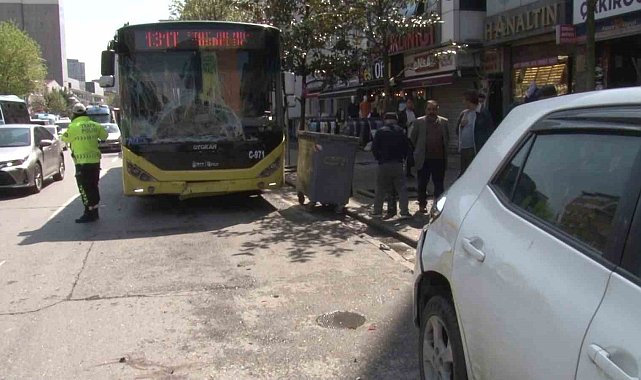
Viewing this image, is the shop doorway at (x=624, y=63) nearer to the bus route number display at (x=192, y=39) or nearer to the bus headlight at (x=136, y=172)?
the bus route number display at (x=192, y=39)

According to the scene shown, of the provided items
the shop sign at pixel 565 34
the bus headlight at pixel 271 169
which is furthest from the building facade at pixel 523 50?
the bus headlight at pixel 271 169

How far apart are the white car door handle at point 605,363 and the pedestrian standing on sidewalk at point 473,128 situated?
22.1 ft

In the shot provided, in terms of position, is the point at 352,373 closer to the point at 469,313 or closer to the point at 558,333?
the point at 469,313

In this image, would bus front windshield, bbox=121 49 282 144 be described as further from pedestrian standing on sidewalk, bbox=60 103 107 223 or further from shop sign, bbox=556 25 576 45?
shop sign, bbox=556 25 576 45

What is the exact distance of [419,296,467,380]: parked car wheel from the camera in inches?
111

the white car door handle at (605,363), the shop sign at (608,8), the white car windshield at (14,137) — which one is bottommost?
the white car door handle at (605,363)

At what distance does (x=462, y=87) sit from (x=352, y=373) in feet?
51.8

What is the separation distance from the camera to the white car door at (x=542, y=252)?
1927mm

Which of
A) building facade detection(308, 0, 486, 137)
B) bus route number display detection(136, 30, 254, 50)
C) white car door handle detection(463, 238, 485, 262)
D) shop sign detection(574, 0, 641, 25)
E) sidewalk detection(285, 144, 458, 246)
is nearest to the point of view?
white car door handle detection(463, 238, 485, 262)

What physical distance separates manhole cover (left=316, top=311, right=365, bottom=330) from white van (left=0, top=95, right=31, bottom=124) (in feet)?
76.9

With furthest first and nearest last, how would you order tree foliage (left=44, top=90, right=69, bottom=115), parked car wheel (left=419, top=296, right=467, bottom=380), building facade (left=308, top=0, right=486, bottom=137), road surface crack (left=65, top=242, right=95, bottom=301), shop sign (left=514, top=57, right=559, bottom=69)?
1. tree foliage (left=44, top=90, right=69, bottom=115)
2. building facade (left=308, top=0, right=486, bottom=137)
3. shop sign (left=514, top=57, right=559, bottom=69)
4. road surface crack (left=65, top=242, right=95, bottom=301)
5. parked car wheel (left=419, top=296, right=467, bottom=380)

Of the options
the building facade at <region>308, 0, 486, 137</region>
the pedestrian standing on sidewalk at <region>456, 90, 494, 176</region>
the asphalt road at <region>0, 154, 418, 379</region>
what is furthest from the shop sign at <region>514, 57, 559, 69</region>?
the asphalt road at <region>0, 154, 418, 379</region>

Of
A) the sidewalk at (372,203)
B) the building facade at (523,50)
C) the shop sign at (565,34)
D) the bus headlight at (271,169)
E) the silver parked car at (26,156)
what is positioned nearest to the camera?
the sidewalk at (372,203)

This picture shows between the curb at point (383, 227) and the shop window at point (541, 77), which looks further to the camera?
the shop window at point (541, 77)
